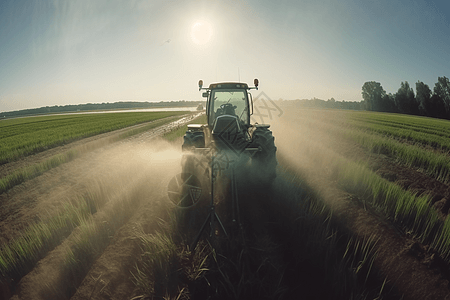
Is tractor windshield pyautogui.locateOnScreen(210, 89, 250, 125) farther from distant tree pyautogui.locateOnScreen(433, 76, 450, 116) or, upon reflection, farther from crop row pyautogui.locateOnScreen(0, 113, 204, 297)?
distant tree pyautogui.locateOnScreen(433, 76, 450, 116)

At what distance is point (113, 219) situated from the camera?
3.97 m

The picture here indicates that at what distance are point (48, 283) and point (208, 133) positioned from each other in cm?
516

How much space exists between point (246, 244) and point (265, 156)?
274 centimetres

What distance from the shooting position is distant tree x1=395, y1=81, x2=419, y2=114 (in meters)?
53.8

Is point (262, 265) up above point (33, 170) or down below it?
below

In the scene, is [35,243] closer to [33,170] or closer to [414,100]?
[33,170]

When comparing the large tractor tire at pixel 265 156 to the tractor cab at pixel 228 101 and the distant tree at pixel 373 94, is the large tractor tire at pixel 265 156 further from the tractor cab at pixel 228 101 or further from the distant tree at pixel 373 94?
the distant tree at pixel 373 94

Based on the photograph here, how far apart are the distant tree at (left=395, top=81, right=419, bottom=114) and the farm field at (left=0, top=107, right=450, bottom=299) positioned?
6449 cm

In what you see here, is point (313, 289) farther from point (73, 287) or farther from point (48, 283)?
point (48, 283)

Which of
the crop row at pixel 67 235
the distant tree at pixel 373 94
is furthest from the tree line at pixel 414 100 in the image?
the crop row at pixel 67 235

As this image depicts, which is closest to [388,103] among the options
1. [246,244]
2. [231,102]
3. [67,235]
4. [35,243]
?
[231,102]

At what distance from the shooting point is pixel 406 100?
5534 cm

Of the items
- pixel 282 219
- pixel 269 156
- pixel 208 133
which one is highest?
pixel 208 133

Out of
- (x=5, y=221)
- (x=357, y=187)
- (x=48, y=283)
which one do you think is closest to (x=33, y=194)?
(x=5, y=221)
